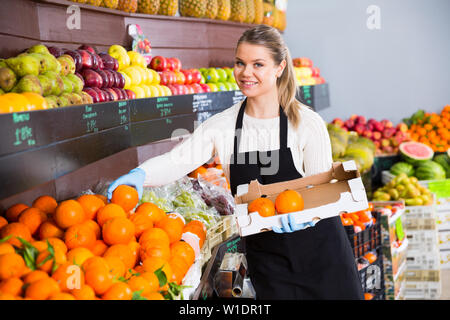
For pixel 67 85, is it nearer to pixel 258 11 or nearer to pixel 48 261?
pixel 48 261

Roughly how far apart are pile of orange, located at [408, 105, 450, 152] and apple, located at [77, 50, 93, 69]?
4.96 m

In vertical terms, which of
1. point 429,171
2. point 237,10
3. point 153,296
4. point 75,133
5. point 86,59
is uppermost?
point 237,10

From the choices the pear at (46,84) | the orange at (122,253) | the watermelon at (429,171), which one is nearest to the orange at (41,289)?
the orange at (122,253)

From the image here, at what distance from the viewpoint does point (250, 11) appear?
583cm

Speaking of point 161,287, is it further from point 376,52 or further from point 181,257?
point 376,52

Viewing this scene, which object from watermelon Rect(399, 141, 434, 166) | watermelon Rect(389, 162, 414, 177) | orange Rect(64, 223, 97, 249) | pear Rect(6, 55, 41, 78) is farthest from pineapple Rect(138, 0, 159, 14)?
watermelon Rect(399, 141, 434, 166)

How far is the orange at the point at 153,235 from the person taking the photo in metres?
1.90

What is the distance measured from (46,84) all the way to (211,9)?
3152 millimetres

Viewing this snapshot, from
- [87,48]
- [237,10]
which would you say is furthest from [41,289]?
[237,10]

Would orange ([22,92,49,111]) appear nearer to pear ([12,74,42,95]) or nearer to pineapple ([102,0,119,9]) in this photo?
pear ([12,74,42,95])

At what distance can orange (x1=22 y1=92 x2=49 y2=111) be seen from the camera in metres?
1.83

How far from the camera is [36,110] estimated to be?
1.76 meters

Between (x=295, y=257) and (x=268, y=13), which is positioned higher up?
(x=268, y=13)
